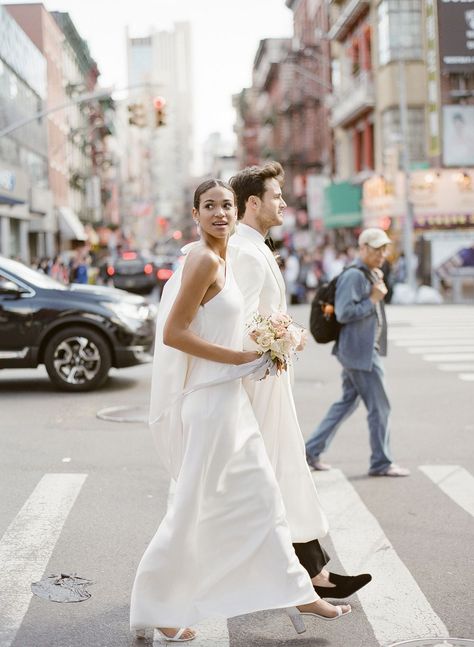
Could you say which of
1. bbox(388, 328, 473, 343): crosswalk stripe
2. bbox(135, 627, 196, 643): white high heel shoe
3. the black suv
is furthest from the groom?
bbox(388, 328, 473, 343): crosswalk stripe

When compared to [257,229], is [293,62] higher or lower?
higher

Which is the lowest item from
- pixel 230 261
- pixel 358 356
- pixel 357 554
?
pixel 357 554

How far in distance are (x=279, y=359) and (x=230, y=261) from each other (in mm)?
531

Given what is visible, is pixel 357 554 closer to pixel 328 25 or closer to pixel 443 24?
pixel 443 24

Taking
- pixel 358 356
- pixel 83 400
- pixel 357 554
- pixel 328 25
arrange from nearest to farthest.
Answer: pixel 357 554, pixel 358 356, pixel 83 400, pixel 328 25

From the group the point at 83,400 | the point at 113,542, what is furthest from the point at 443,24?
the point at 113,542

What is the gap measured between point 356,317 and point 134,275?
31.7m

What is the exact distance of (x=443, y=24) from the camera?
34969mm

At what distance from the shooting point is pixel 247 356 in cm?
415

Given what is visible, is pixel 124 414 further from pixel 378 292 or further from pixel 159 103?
pixel 159 103

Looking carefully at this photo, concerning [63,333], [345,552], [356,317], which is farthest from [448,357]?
[345,552]

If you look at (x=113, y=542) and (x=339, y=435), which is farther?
(x=339, y=435)

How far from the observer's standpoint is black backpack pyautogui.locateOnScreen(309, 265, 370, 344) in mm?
7605

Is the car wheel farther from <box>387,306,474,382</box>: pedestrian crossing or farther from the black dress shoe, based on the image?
the black dress shoe
